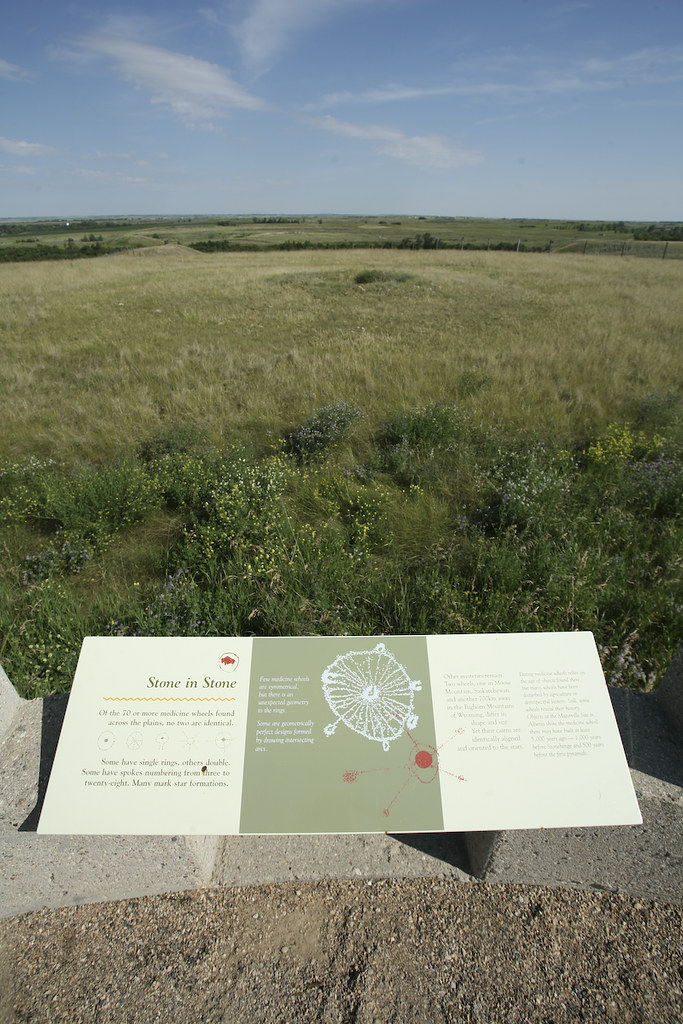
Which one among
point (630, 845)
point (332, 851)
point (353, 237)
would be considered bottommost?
point (332, 851)

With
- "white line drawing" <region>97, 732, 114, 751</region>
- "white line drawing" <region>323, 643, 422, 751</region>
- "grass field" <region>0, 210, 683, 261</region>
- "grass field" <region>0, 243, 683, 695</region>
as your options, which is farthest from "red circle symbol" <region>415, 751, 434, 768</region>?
"grass field" <region>0, 210, 683, 261</region>

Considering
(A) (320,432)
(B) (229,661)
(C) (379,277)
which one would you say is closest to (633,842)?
(B) (229,661)

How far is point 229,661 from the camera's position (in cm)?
240

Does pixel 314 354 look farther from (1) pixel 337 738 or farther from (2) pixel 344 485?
(1) pixel 337 738

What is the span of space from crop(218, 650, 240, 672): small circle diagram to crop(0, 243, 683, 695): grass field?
0.96m

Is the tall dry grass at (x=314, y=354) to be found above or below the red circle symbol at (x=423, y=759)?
above

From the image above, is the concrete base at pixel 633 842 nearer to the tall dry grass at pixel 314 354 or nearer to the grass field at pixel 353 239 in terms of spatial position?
the tall dry grass at pixel 314 354

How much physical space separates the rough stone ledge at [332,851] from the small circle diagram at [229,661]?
28.9 inches

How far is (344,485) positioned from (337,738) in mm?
3259

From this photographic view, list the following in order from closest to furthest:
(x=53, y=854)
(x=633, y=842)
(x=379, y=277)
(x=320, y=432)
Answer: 1. (x=53, y=854)
2. (x=633, y=842)
3. (x=320, y=432)
4. (x=379, y=277)

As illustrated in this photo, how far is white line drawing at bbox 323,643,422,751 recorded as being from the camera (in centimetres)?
225

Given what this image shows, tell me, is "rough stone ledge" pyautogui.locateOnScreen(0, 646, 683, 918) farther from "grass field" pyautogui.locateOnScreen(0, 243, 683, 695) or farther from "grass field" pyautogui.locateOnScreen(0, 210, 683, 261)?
"grass field" pyautogui.locateOnScreen(0, 210, 683, 261)

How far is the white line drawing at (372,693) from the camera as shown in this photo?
7.38 feet

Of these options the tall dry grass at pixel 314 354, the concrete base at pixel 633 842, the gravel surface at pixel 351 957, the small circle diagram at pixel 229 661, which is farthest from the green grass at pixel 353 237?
the small circle diagram at pixel 229 661
